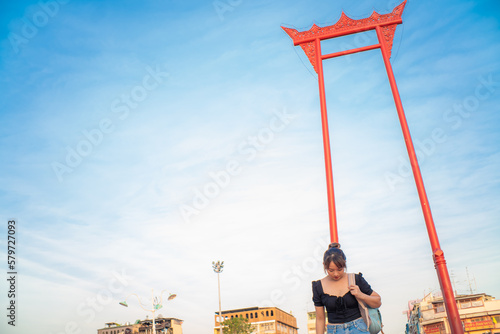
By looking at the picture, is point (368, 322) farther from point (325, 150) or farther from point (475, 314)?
point (475, 314)

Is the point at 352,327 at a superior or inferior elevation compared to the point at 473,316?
inferior

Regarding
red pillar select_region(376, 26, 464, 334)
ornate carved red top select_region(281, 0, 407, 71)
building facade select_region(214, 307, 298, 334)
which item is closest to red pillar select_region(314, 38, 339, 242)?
ornate carved red top select_region(281, 0, 407, 71)

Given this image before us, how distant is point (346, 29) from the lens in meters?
12.0

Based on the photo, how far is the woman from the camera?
9.08 ft

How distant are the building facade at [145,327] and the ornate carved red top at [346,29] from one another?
1825 inches

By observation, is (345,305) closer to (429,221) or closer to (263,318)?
(429,221)

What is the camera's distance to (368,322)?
2758 mm

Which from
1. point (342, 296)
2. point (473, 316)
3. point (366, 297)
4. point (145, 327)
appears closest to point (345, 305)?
point (342, 296)

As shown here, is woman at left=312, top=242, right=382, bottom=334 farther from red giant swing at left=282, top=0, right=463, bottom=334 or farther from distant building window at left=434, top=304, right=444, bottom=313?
distant building window at left=434, top=304, right=444, bottom=313

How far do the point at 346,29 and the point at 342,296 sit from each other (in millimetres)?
10711

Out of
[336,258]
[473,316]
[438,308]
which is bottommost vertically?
[336,258]

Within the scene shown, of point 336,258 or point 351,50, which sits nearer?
point 336,258

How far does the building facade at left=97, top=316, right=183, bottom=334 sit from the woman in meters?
52.2

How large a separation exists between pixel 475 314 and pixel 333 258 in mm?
42483
